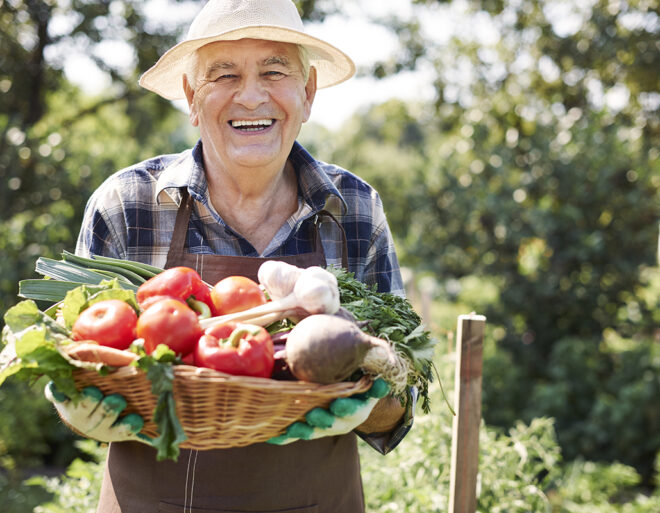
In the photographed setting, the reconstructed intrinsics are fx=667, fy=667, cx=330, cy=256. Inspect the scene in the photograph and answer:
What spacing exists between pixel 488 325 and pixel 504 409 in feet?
→ 3.59

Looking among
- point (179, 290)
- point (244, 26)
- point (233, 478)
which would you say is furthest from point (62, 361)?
point (244, 26)

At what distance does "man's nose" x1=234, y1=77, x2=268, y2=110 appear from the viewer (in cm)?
198

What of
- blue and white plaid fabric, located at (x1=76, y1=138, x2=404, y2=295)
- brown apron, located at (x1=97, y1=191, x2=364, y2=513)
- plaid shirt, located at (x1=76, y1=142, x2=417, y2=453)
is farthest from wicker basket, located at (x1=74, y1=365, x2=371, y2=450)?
blue and white plaid fabric, located at (x1=76, y1=138, x2=404, y2=295)

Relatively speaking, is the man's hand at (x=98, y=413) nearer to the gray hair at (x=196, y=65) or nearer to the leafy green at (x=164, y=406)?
the leafy green at (x=164, y=406)

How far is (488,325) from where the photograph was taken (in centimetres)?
727

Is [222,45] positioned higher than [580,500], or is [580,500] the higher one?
[222,45]

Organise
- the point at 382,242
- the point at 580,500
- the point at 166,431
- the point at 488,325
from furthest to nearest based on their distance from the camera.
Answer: the point at 488,325, the point at 580,500, the point at 382,242, the point at 166,431

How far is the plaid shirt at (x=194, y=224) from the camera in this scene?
82.5 inches

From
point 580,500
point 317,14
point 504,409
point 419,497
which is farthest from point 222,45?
point 317,14

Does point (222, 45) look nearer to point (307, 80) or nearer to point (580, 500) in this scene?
point (307, 80)

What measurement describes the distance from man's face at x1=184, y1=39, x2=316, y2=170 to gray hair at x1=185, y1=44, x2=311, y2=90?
0.9 inches

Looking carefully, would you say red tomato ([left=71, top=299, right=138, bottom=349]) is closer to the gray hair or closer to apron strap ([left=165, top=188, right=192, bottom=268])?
apron strap ([left=165, top=188, right=192, bottom=268])

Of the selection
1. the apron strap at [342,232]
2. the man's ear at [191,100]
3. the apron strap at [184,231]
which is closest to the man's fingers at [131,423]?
the apron strap at [184,231]

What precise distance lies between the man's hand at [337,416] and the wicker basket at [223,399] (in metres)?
0.02
